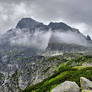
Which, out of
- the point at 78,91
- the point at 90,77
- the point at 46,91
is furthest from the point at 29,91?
the point at 78,91

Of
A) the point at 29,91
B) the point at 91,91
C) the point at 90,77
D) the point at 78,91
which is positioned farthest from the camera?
the point at 29,91

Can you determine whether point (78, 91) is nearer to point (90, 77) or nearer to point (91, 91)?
point (91, 91)

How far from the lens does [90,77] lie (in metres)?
46.6

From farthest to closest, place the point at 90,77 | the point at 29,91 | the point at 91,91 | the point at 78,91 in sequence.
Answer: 1. the point at 29,91
2. the point at 90,77
3. the point at 78,91
4. the point at 91,91

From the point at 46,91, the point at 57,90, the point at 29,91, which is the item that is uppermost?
the point at 57,90

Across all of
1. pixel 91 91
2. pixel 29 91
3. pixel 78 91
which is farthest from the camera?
pixel 29 91

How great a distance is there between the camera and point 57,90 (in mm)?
37469

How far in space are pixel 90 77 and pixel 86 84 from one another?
35.1 feet

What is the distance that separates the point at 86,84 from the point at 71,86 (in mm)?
3694

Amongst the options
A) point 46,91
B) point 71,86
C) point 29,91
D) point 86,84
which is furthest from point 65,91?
point 29,91

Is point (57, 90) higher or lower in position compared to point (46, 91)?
higher

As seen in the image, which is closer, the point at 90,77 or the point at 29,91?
the point at 90,77

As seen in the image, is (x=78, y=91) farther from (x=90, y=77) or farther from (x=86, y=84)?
(x=90, y=77)

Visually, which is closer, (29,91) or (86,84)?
(86,84)
